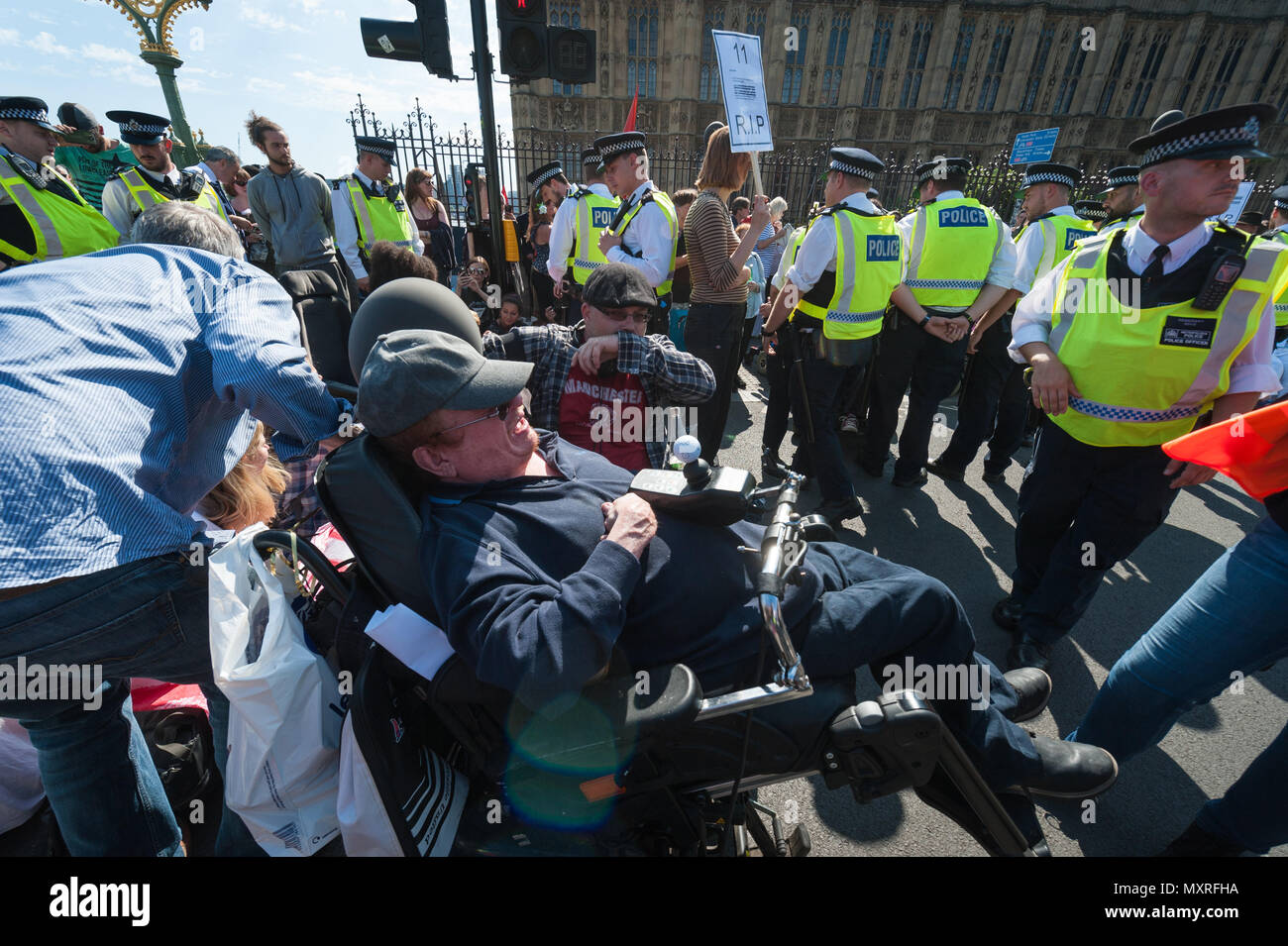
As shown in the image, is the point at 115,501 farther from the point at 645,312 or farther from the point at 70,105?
the point at 70,105

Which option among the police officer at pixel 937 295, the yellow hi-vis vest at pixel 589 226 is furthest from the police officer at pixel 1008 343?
the yellow hi-vis vest at pixel 589 226

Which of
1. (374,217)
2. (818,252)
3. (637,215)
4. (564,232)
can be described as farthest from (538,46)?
(818,252)

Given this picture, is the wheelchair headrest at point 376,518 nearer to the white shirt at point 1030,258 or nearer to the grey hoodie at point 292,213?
the white shirt at point 1030,258

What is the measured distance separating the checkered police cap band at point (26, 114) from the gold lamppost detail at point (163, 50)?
979 centimetres

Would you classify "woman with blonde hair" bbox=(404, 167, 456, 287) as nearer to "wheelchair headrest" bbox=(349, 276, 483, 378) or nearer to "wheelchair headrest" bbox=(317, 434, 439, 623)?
"wheelchair headrest" bbox=(349, 276, 483, 378)

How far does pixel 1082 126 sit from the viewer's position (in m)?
28.8

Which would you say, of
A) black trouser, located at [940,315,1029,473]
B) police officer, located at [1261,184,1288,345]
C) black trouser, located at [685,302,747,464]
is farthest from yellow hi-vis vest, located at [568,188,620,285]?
police officer, located at [1261,184,1288,345]

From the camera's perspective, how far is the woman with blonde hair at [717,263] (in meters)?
3.51

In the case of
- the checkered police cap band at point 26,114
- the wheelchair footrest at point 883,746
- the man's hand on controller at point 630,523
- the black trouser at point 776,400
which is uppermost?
the checkered police cap band at point 26,114

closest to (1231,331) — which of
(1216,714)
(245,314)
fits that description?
(1216,714)

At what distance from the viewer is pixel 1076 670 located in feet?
8.61

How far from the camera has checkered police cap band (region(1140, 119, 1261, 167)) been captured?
1.81 metres

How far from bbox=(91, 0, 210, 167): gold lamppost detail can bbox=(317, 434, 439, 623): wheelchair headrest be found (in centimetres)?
1422
